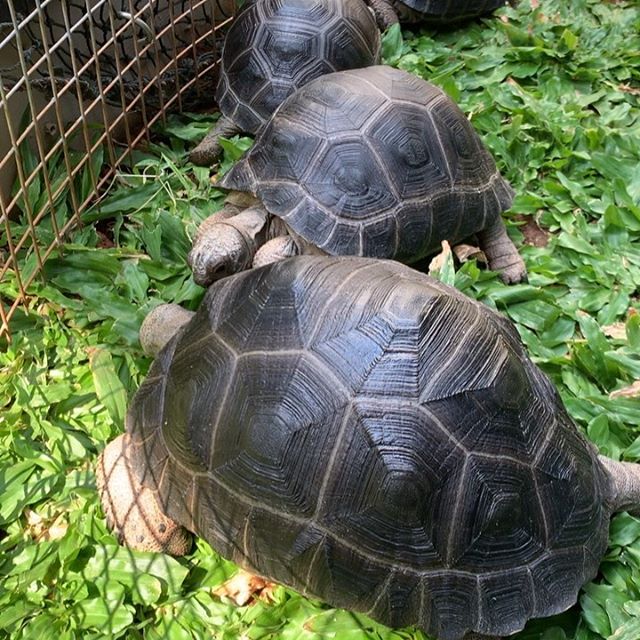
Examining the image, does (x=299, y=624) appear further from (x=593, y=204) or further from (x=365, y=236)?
(x=593, y=204)

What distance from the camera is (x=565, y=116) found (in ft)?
13.8

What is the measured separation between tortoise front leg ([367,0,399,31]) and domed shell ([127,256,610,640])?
329cm

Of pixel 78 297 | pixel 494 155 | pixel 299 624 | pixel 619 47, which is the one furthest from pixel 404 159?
pixel 619 47

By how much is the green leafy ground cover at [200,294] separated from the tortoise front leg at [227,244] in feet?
0.46

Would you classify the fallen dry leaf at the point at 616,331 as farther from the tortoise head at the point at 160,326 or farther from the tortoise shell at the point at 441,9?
the tortoise shell at the point at 441,9

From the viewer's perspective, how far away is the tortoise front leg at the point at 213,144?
12.5ft

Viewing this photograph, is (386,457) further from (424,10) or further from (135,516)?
(424,10)

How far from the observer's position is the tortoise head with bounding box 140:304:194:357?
2.71 metres

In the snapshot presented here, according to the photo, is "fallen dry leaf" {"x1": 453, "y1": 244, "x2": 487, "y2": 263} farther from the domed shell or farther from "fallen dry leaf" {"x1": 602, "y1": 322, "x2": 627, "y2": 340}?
the domed shell

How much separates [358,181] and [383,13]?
2430 millimetres

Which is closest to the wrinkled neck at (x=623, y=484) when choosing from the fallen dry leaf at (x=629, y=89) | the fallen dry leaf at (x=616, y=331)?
the fallen dry leaf at (x=616, y=331)

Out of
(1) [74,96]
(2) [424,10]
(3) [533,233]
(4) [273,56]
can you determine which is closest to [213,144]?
(4) [273,56]

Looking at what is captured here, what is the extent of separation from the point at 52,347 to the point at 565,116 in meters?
2.93

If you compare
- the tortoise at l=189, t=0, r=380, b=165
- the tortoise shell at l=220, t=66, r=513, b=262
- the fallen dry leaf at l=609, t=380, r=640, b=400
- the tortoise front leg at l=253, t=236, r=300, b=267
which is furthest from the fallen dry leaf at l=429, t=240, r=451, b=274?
the tortoise at l=189, t=0, r=380, b=165
